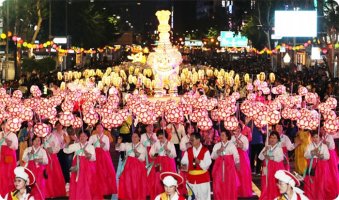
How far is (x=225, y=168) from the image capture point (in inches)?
595

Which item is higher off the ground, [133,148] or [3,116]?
[3,116]

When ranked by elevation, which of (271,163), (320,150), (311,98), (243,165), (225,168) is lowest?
(243,165)

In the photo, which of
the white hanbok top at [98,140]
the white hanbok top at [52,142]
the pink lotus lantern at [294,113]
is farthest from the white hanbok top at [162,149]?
the pink lotus lantern at [294,113]

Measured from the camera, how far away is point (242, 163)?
16891 millimetres

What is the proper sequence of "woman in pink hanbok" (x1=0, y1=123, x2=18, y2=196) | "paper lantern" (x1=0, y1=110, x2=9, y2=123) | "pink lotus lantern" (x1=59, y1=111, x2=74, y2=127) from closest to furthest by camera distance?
"woman in pink hanbok" (x1=0, y1=123, x2=18, y2=196) < "pink lotus lantern" (x1=59, y1=111, x2=74, y2=127) < "paper lantern" (x1=0, y1=110, x2=9, y2=123)

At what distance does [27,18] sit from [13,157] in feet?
127

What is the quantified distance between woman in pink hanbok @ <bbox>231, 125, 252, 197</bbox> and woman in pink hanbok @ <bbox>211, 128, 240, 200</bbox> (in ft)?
4.01

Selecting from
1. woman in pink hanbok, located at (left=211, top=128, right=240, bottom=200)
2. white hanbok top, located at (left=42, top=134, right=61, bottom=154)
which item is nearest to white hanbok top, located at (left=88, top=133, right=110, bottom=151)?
white hanbok top, located at (left=42, top=134, right=61, bottom=154)

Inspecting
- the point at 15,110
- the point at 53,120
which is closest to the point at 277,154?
the point at 53,120

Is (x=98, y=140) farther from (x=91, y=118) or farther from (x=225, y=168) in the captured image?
(x=225, y=168)

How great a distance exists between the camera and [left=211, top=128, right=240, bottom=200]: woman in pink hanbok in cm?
1498

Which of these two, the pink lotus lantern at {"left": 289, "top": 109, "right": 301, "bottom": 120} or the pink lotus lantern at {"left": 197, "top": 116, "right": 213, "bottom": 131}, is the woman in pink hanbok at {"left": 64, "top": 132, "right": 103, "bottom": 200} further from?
the pink lotus lantern at {"left": 289, "top": 109, "right": 301, "bottom": 120}

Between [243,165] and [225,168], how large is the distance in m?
1.88

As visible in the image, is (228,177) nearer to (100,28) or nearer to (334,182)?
(334,182)
